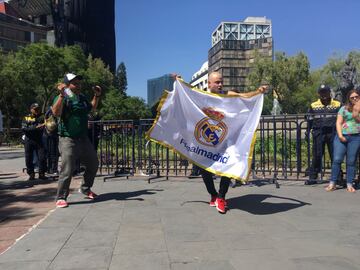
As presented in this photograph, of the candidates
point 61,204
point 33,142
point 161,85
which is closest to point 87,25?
point 161,85

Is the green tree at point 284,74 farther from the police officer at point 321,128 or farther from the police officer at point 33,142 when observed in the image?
the police officer at point 33,142

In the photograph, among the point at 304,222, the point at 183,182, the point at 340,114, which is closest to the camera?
the point at 304,222

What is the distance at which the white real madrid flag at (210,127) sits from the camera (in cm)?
637

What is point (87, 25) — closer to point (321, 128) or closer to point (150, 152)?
point (150, 152)

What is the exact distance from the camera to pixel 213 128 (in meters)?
6.55

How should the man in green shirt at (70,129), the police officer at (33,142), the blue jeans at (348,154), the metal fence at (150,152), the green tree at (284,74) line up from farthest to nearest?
the green tree at (284,74)
the police officer at (33,142)
the metal fence at (150,152)
the blue jeans at (348,154)
the man in green shirt at (70,129)

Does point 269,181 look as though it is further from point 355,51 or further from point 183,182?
point 355,51

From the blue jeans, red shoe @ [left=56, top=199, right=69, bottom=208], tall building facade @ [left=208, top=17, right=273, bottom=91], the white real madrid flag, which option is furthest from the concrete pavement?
tall building facade @ [left=208, top=17, right=273, bottom=91]

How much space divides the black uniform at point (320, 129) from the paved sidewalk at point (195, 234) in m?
1.33

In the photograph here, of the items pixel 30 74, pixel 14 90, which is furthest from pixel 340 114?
pixel 14 90

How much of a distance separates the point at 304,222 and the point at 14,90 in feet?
135

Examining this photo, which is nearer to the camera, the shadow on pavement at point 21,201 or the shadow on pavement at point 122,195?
the shadow on pavement at point 21,201

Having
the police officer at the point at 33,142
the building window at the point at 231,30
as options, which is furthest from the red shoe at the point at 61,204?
the building window at the point at 231,30

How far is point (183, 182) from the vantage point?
9.35m
